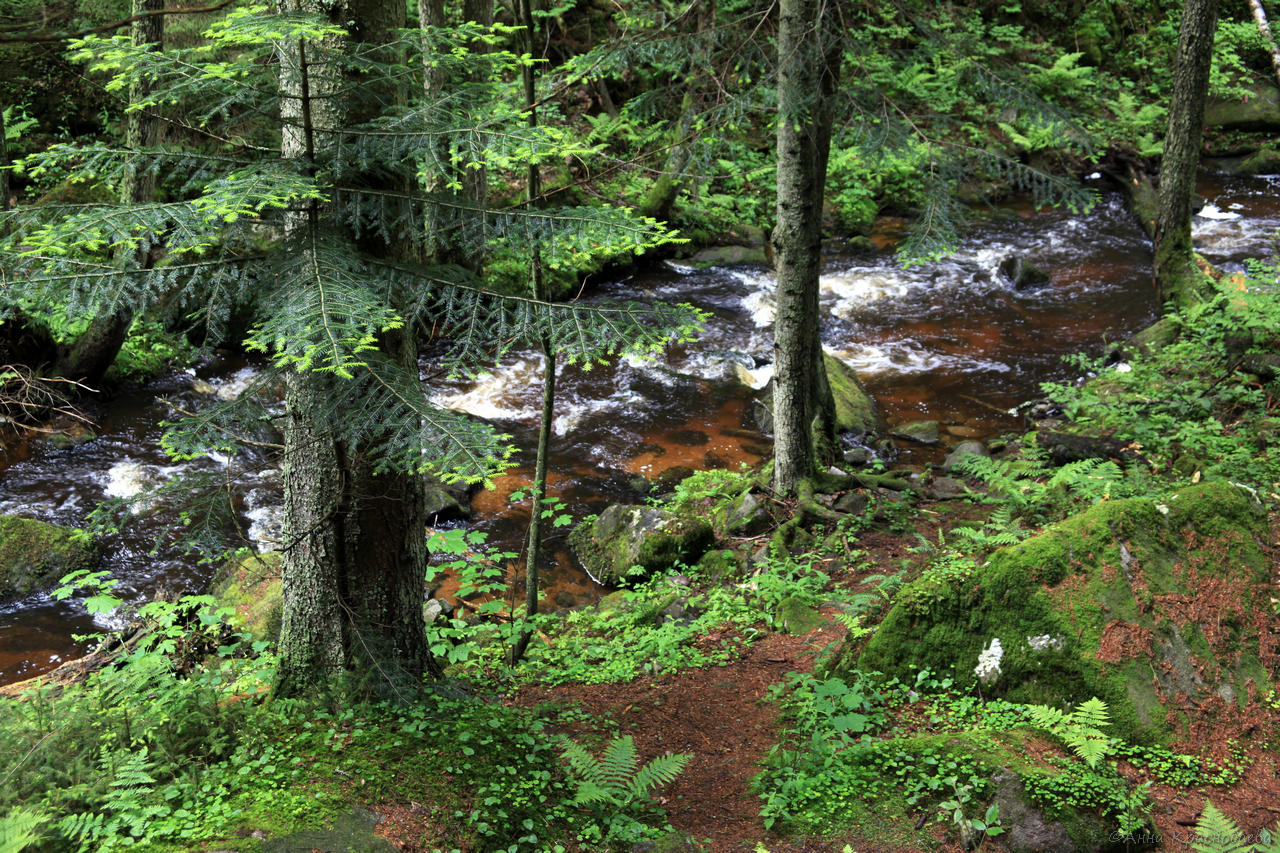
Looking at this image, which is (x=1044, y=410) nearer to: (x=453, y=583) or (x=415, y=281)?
(x=453, y=583)

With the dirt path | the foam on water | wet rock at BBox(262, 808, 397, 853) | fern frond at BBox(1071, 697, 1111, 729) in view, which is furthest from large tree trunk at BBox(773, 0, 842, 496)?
wet rock at BBox(262, 808, 397, 853)

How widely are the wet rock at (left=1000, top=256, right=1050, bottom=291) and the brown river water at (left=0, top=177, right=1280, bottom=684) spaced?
8.6 inches

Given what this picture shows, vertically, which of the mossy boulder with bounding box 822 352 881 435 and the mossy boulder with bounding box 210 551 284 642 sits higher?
the mossy boulder with bounding box 822 352 881 435

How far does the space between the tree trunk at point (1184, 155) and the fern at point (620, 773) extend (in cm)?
1181

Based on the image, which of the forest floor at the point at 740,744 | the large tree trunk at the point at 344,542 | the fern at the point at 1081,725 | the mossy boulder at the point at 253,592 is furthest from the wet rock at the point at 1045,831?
the mossy boulder at the point at 253,592

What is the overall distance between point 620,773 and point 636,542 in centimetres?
454

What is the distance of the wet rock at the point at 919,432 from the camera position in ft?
35.1

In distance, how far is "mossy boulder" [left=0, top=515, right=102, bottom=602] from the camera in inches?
308

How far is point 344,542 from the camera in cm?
417

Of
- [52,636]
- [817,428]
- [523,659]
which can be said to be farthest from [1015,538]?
[52,636]

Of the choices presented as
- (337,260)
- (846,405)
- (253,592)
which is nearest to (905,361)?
(846,405)

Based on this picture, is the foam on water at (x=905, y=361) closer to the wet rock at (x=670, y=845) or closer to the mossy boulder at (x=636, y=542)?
the mossy boulder at (x=636, y=542)

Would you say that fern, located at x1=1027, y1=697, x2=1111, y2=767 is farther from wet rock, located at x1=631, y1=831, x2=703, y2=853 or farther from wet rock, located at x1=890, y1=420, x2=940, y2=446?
wet rock, located at x1=890, y1=420, x2=940, y2=446

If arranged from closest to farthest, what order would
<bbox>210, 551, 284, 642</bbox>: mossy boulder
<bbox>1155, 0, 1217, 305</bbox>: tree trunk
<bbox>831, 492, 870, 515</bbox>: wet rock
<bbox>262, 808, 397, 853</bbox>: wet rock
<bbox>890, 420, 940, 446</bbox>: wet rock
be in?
<bbox>262, 808, 397, 853</bbox>: wet rock → <bbox>210, 551, 284, 642</bbox>: mossy boulder → <bbox>831, 492, 870, 515</bbox>: wet rock → <bbox>890, 420, 940, 446</bbox>: wet rock → <bbox>1155, 0, 1217, 305</bbox>: tree trunk
